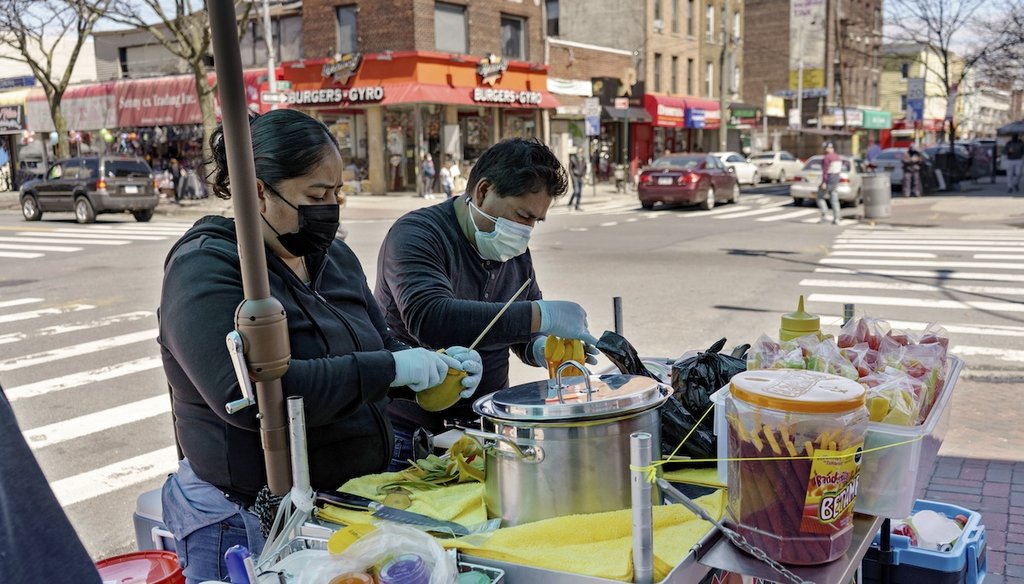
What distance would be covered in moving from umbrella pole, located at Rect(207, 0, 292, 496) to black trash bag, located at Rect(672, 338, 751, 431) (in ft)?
4.17

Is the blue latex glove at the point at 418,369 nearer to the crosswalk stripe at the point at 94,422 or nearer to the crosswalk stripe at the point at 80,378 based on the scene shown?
the crosswalk stripe at the point at 94,422

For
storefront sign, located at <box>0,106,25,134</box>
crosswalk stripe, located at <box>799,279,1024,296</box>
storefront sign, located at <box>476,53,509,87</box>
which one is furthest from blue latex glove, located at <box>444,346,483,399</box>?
storefront sign, located at <box>0,106,25,134</box>

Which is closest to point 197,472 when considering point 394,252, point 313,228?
point 313,228

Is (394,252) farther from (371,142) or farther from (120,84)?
(120,84)

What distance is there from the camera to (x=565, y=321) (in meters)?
2.97

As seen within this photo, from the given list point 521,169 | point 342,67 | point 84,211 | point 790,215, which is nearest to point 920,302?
point 521,169

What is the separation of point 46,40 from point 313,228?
5255 cm

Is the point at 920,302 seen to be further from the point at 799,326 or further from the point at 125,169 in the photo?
the point at 125,169

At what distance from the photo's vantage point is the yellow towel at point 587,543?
1822 mm

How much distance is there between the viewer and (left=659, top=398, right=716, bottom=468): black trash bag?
2.48m

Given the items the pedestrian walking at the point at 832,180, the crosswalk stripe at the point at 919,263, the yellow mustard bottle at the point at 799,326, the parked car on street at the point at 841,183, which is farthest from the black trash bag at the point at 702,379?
the parked car on street at the point at 841,183

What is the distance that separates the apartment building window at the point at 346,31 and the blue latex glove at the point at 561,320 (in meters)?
29.1

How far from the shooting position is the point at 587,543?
1.91 m

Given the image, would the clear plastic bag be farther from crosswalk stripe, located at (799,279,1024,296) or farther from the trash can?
the trash can
